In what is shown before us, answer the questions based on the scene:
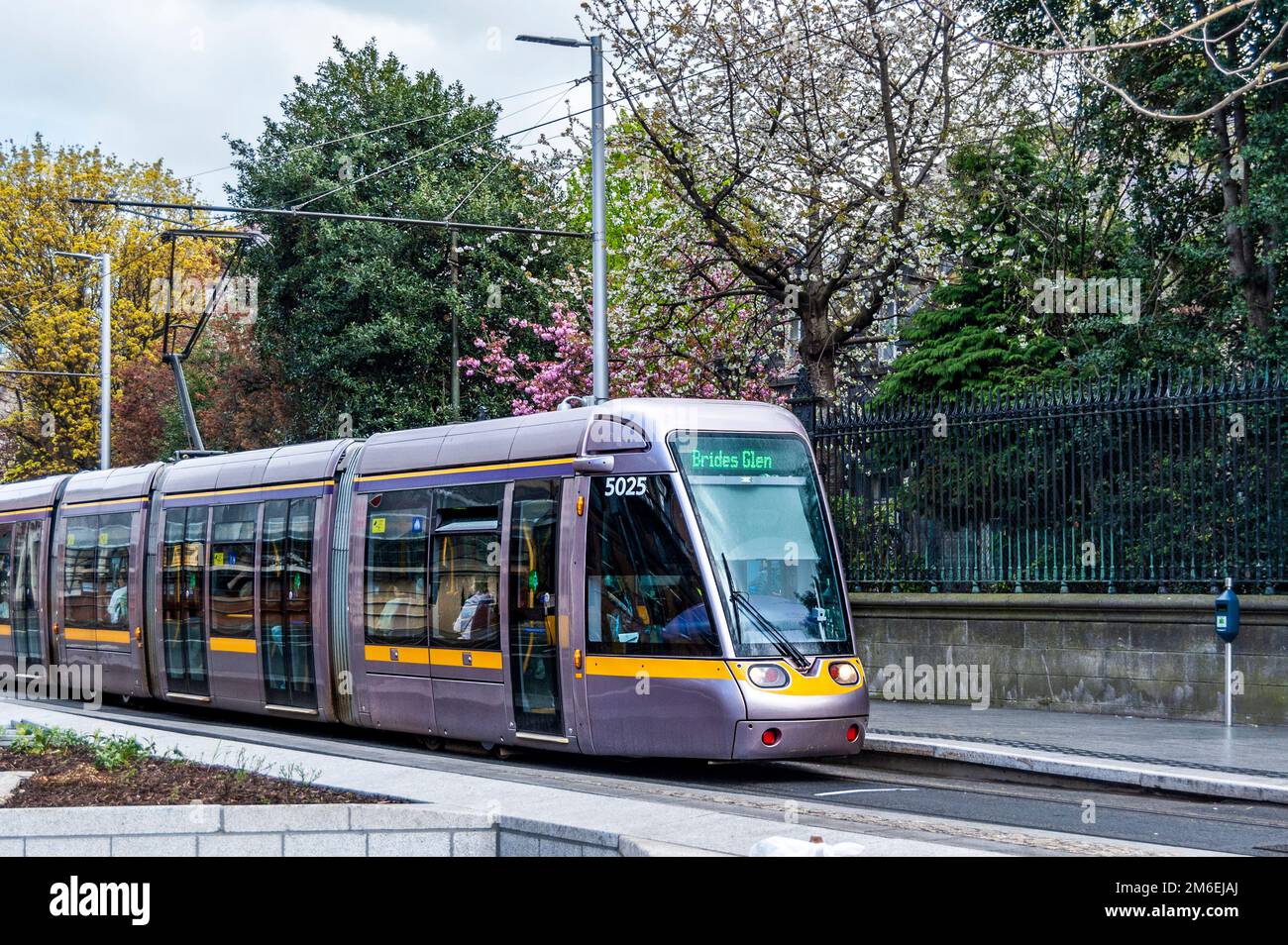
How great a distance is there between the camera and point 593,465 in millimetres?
12156

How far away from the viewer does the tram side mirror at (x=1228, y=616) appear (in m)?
13.8

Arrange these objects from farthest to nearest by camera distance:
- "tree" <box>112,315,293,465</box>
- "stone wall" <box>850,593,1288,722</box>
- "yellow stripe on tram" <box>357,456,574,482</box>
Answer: "tree" <box>112,315,293,465</box>
"stone wall" <box>850,593,1288,722</box>
"yellow stripe on tram" <box>357,456,574,482</box>

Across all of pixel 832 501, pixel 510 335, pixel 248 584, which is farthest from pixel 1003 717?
pixel 510 335

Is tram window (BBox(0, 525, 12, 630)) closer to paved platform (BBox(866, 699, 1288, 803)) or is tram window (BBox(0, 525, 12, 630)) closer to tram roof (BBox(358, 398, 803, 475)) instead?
tram roof (BBox(358, 398, 803, 475))

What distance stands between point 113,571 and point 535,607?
29.1ft

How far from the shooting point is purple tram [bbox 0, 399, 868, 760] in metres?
11.5

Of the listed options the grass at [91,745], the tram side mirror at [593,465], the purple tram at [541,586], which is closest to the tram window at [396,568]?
the purple tram at [541,586]

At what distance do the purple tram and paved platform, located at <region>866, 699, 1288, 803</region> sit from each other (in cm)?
154

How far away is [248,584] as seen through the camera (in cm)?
1652
